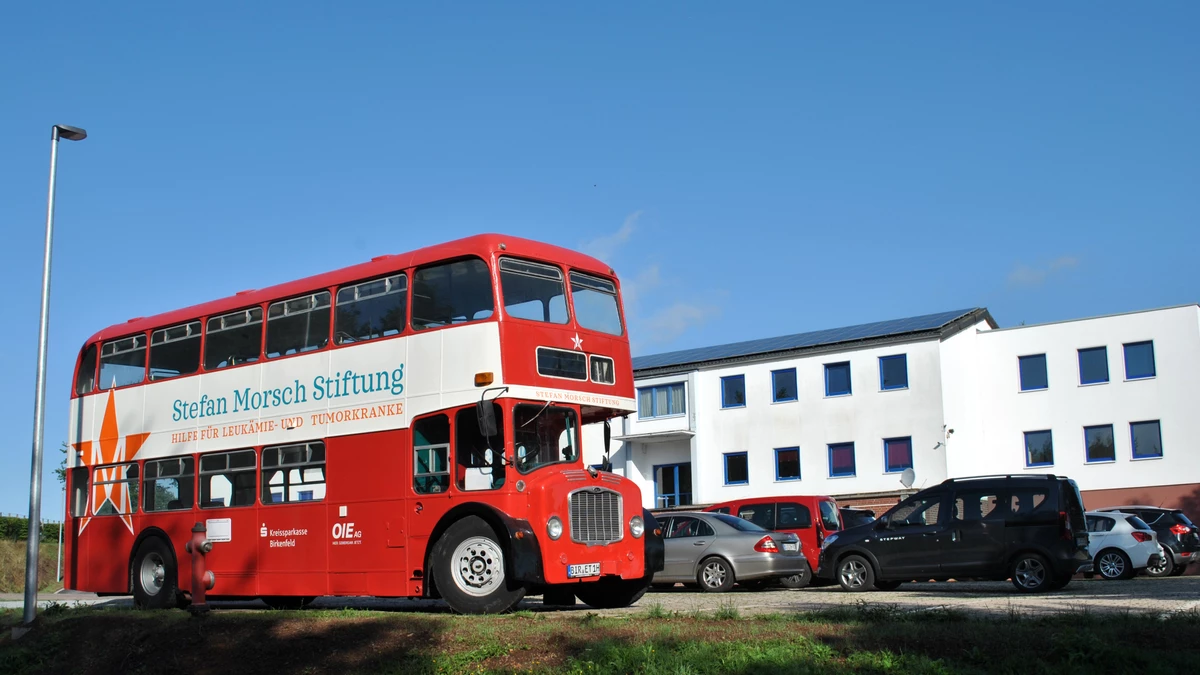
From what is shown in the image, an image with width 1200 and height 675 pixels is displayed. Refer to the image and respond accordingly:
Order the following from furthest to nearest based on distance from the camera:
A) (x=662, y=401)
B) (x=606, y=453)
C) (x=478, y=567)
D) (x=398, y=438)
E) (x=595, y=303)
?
(x=662, y=401)
(x=606, y=453)
(x=595, y=303)
(x=398, y=438)
(x=478, y=567)

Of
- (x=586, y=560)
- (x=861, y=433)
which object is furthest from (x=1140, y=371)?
(x=586, y=560)

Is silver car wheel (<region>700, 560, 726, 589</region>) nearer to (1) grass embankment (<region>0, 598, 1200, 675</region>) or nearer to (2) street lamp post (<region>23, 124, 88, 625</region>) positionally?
(1) grass embankment (<region>0, 598, 1200, 675</region>)

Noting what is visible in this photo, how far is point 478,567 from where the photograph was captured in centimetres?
1432

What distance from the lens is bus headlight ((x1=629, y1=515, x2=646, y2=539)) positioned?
15.5 m

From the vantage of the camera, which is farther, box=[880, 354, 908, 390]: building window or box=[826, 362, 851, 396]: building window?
box=[826, 362, 851, 396]: building window

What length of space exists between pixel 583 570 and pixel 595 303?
3.64m

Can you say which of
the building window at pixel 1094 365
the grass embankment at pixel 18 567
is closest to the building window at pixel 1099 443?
the building window at pixel 1094 365

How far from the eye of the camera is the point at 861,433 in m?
44.6

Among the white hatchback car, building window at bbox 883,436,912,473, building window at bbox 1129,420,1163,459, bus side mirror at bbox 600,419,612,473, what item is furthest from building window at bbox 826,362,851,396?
bus side mirror at bbox 600,419,612,473

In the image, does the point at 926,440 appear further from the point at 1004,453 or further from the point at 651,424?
the point at 651,424

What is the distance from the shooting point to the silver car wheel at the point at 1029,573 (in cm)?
1853

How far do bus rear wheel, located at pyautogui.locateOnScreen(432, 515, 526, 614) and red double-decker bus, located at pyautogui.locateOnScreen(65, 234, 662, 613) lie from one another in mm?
25

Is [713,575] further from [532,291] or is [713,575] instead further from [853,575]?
[532,291]

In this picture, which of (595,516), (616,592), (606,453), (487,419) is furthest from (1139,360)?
(487,419)
